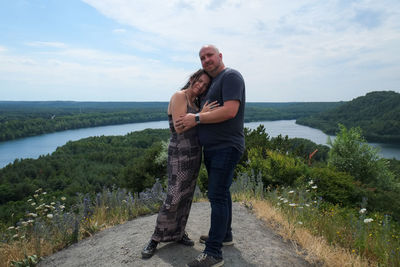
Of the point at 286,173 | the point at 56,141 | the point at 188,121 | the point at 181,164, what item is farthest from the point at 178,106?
the point at 56,141

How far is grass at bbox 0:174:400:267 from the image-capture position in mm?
3156

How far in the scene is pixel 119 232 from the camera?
3949 millimetres

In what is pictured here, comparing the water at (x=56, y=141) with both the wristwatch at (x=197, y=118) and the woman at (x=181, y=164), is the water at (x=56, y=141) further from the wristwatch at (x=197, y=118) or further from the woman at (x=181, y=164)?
the wristwatch at (x=197, y=118)

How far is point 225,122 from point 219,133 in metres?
0.11

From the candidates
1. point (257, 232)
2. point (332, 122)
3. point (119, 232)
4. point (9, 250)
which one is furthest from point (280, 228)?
point (332, 122)

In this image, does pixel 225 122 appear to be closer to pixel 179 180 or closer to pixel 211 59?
pixel 211 59

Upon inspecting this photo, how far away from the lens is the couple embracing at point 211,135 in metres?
2.62

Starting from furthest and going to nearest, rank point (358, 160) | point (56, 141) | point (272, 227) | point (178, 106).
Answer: point (56, 141) → point (358, 160) → point (272, 227) → point (178, 106)

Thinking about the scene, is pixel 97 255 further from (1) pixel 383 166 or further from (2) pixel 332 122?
(2) pixel 332 122

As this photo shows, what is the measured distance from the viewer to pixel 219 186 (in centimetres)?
274

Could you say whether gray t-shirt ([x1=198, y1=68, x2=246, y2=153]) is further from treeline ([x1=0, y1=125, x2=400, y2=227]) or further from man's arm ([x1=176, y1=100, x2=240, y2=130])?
treeline ([x1=0, y1=125, x2=400, y2=227])

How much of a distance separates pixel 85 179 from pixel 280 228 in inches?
1877

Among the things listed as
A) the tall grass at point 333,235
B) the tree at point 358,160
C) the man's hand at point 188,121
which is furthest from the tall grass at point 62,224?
the tree at point 358,160

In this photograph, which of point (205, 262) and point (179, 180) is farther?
point (179, 180)
